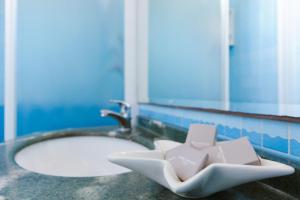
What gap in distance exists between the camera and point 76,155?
0.93 m

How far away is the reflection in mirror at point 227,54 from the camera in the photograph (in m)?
0.59

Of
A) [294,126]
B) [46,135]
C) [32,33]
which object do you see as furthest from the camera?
[32,33]

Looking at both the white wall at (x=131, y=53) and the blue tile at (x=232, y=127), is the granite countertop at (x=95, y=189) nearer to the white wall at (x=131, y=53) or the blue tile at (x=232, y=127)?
the blue tile at (x=232, y=127)

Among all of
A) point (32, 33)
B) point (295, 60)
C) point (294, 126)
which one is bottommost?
point (294, 126)

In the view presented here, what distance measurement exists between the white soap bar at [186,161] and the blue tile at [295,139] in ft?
0.59

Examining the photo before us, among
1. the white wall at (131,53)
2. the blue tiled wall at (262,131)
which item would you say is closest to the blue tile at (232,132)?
the blue tiled wall at (262,131)

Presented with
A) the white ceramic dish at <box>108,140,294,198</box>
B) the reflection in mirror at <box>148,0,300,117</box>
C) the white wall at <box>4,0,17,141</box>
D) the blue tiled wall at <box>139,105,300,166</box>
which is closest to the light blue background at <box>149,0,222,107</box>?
the reflection in mirror at <box>148,0,300,117</box>

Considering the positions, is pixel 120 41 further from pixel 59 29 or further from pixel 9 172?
pixel 9 172

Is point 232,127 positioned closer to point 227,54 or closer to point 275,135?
point 275,135

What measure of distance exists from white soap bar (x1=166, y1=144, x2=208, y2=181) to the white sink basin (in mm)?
393

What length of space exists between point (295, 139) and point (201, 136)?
168mm

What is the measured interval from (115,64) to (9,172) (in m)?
0.85

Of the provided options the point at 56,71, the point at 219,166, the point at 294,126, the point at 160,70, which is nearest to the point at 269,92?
the point at 294,126

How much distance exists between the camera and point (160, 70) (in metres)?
1.21
